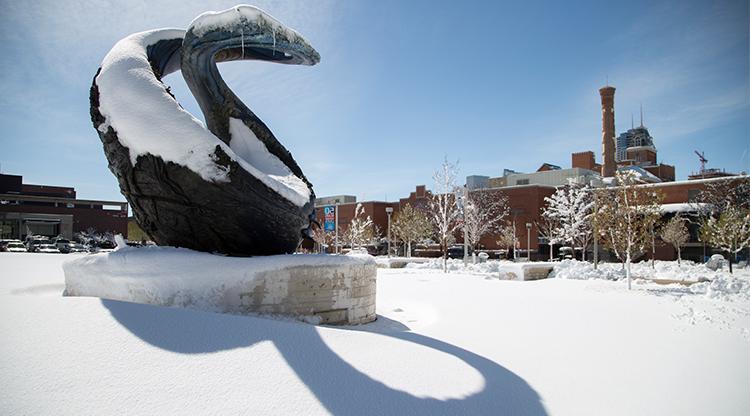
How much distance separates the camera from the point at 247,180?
702 centimetres

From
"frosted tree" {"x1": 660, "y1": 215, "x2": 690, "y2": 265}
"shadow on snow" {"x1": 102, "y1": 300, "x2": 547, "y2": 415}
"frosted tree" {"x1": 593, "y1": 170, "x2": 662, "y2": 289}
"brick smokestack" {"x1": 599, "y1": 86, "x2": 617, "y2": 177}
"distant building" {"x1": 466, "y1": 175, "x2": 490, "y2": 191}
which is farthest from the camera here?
"distant building" {"x1": 466, "y1": 175, "x2": 490, "y2": 191}

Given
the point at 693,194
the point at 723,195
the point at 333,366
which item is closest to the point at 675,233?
the point at 723,195

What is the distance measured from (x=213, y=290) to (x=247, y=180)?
167 centimetres

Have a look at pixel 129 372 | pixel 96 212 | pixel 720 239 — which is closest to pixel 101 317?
pixel 129 372

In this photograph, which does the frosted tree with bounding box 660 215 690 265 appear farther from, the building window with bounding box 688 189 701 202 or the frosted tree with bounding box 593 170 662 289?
the frosted tree with bounding box 593 170 662 289

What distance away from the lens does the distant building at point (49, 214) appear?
52375 millimetres

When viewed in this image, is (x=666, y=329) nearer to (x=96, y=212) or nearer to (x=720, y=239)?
(x=720, y=239)

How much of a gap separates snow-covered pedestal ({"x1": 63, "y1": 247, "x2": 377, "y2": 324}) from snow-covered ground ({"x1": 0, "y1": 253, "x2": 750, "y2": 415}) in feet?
3.07

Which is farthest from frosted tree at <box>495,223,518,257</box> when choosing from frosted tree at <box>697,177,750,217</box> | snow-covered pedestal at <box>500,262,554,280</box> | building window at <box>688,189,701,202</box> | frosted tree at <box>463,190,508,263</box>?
snow-covered pedestal at <box>500,262,554,280</box>

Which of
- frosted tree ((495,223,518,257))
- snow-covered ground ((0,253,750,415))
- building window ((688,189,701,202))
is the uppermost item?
building window ((688,189,701,202))

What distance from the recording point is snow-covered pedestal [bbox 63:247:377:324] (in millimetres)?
6527

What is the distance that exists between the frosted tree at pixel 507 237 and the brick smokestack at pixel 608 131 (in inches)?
539

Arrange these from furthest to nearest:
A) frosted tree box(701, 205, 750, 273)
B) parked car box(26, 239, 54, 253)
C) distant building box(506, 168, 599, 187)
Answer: distant building box(506, 168, 599, 187) → parked car box(26, 239, 54, 253) → frosted tree box(701, 205, 750, 273)

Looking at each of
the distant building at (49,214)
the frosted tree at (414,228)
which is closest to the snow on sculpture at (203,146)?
the frosted tree at (414,228)
